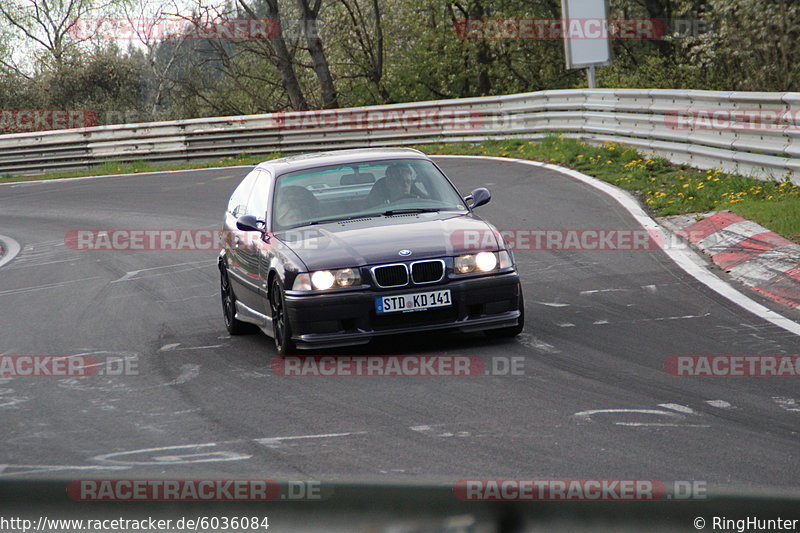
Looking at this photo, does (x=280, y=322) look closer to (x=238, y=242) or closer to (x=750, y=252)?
(x=238, y=242)

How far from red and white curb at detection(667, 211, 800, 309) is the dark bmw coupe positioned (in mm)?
2408

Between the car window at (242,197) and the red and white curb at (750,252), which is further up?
the car window at (242,197)

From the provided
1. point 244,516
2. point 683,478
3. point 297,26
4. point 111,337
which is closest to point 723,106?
point 111,337

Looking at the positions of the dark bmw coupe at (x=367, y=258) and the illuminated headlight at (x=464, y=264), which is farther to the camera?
the illuminated headlight at (x=464, y=264)

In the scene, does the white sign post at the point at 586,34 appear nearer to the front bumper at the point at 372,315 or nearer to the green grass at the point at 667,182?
the green grass at the point at 667,182

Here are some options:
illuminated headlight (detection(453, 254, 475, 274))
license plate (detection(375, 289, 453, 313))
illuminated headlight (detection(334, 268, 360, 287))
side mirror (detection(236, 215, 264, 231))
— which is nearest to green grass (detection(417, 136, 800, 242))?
illuminated headlight (detection(453, 254, 475, 274))

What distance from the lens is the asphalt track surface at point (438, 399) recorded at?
16.0 ft

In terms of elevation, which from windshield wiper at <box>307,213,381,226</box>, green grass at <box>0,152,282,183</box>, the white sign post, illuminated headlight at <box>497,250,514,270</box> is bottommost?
green grass at <box>0,152,282,183</box>

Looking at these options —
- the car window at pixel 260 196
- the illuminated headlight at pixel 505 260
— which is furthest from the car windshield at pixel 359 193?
the illuminated headlight at pixel 505 260

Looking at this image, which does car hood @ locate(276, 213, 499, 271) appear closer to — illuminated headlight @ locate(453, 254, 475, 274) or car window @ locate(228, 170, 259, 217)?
illuminated headlight @ locate(453, 254, 475, 274)

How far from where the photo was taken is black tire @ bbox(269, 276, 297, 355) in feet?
25.1

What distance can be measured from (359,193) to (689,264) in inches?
138

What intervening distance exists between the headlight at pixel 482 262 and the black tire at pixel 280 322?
3.93ft

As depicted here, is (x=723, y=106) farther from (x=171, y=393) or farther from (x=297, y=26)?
(x=297, y=26)
